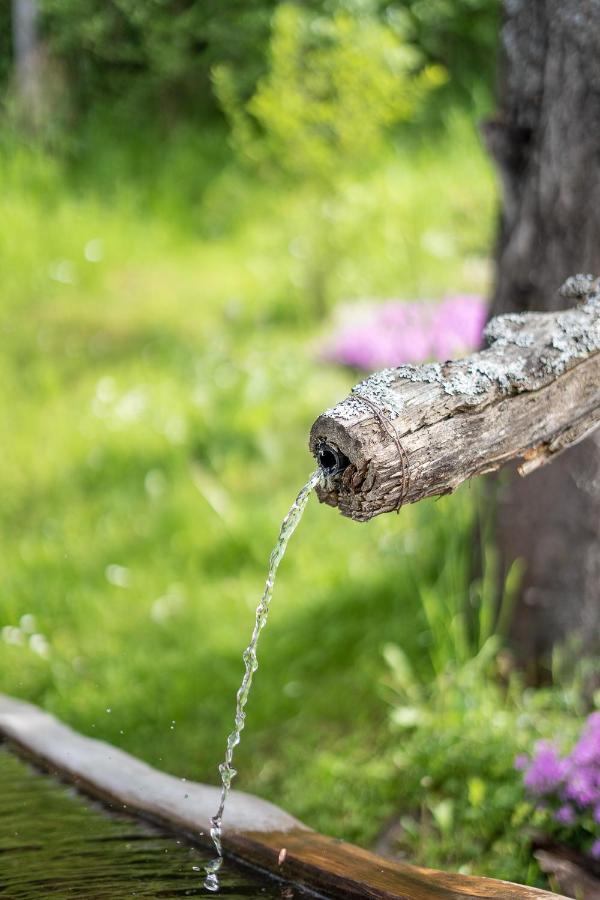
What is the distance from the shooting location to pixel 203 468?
17.9 feet

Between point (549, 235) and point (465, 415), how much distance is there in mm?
1559

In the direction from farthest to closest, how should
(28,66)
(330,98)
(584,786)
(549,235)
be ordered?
(28,66), (330,98), (549,235), (584,786)

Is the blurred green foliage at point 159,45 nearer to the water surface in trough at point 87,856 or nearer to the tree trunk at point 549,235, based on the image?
the tree trunk at point 549,235

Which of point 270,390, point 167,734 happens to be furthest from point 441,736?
point 270,390

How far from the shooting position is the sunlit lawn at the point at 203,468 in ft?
12.5

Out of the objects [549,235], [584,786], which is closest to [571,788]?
[584,786]

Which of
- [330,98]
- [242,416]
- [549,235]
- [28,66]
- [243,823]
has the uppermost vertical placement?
[28,66]

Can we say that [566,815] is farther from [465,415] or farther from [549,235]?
[549,235]

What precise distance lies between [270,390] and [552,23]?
9.90ft

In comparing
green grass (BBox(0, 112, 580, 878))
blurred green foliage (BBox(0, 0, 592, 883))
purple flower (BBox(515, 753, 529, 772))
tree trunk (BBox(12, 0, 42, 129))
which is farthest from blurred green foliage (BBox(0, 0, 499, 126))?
purple flower (BBox(515, 753, 529, 772))

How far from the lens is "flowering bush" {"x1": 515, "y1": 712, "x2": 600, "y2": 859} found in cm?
268

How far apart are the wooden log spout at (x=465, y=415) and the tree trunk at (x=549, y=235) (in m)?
1.06

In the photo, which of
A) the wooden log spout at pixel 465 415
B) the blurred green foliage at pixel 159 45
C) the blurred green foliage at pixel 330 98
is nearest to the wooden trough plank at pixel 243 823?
the wooden log spout at pixel 465 415

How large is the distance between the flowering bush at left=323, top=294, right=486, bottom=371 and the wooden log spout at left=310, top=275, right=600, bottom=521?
3317mm
